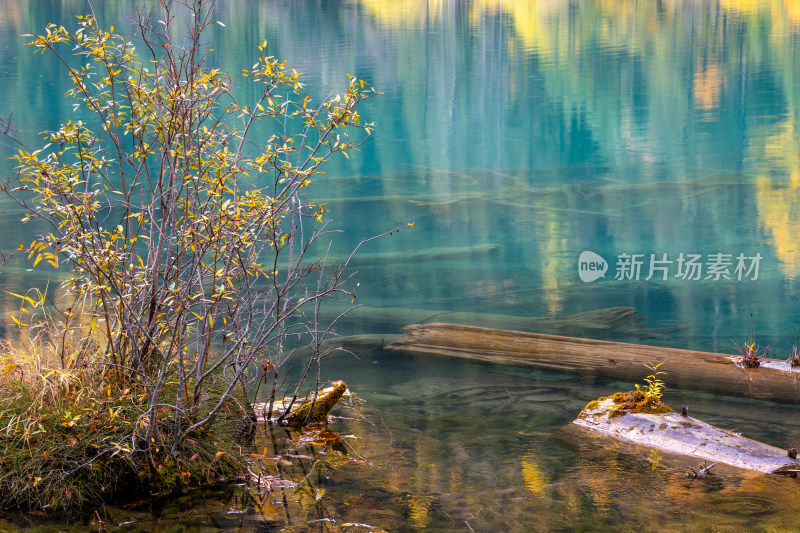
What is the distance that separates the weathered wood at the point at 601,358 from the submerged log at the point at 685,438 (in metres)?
1.54

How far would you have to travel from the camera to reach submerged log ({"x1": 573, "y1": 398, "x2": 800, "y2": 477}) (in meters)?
4.81

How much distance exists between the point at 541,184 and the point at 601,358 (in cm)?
1353

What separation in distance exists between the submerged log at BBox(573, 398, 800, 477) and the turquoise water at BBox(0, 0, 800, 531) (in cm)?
37

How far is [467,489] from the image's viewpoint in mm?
4801

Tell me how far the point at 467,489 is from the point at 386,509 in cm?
66

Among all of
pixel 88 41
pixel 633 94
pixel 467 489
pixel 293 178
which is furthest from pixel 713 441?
pixel 633 94

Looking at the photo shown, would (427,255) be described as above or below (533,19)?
below

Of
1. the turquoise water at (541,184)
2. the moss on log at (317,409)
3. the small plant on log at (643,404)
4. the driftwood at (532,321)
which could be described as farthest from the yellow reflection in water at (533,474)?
the driftwood at (532,321)

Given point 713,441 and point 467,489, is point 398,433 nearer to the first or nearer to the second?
point 467,489

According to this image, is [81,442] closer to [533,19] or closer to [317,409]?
[317,409]

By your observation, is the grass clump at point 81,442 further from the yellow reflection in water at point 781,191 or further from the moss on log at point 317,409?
the yellow reflection in water at point 781,191

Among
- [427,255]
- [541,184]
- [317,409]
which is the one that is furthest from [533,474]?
[541,184]

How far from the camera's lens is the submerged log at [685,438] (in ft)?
15.8

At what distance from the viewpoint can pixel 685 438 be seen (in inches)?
204
